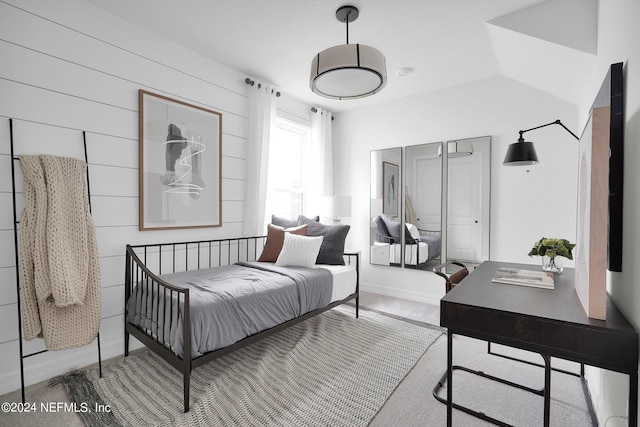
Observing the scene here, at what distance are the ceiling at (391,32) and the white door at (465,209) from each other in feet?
3.05

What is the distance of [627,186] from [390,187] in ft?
9.11

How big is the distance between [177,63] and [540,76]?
3.14m

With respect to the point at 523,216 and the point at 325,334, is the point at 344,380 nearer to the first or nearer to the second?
the point at 325,334

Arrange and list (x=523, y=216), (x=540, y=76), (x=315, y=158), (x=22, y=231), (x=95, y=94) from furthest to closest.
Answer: (x=315, y=158)
(x=523, y=216)
(x=540, y=76)
(x=95, y=94)
(x=22, y=231)

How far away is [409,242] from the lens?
3740 millimetres

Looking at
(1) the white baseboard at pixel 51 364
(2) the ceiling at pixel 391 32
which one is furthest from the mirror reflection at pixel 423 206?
(1) the white baseboard at pixel 51 364

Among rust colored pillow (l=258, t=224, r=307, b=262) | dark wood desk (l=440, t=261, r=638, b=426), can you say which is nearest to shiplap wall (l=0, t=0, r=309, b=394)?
rust colored pillow (l=258, t=224, r=307, b=262)

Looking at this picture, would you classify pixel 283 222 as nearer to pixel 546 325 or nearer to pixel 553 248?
pixel 553 248

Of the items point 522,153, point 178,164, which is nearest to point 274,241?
point 178,164

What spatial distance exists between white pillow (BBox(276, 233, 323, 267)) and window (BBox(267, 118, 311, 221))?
86cm

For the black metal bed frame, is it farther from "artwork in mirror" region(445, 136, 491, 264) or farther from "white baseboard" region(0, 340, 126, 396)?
"artwork in mirror" region(445, 136, 491, 264)

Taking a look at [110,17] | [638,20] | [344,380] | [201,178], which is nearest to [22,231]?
[201,178]

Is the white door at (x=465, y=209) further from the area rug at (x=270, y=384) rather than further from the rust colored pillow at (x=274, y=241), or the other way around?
the rust colored pillow at (x=274, y=241)

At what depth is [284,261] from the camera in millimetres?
2814
